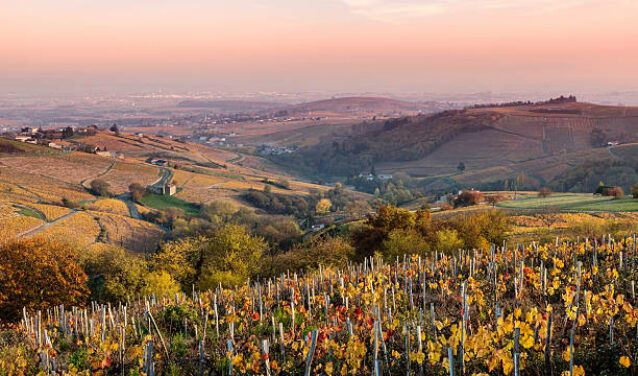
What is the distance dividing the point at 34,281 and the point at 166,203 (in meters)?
94.6

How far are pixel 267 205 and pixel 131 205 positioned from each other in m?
36.6

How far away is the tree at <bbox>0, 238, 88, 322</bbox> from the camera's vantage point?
99.3ft

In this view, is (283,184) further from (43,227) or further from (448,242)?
(448,242)

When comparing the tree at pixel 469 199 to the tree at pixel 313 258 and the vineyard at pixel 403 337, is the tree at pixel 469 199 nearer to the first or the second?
the tree at pixel 313 258

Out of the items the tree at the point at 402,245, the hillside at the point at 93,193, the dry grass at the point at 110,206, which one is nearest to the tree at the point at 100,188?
the hillside at the point at 93,193

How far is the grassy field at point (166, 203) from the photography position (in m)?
119

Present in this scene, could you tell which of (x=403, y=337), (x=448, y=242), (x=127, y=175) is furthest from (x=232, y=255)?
(x=127, y=175)

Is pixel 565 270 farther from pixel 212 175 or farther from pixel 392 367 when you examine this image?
pixel 212 175

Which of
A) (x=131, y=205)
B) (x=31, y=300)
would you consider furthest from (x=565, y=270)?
(x=131, y=205)

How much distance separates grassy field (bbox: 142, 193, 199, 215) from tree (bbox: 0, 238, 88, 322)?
8413 cm

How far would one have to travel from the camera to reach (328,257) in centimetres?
3416

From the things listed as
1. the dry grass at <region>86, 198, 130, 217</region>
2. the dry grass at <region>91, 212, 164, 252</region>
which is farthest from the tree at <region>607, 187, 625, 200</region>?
the dry grass at <region>86, 198, 130, 217</region>

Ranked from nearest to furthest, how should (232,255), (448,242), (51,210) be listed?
(448,242), (232,255), (51,210)

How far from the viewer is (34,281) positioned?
3105 centimetres
